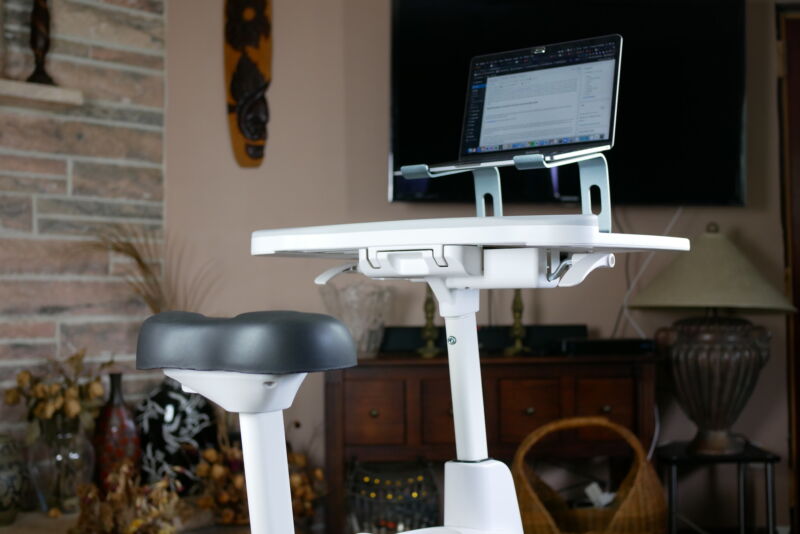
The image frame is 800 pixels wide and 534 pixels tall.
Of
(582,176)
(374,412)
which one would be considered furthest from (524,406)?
(582,176)

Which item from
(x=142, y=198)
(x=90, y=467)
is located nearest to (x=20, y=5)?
(x=142, y=198)

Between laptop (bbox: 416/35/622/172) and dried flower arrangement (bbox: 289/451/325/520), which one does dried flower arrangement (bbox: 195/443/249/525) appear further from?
laptop (bbox: 416/35/622/172)

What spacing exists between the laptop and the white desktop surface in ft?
0.77

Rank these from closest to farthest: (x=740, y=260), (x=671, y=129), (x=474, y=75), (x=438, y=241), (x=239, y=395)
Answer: (x=239, y=395) < (x=438, y=241) < (x=474, y=75) < (x=740, y=260) < (x=671, y=129)

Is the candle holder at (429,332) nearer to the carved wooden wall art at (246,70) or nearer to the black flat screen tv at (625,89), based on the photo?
the black flat screen tv at (625,89)

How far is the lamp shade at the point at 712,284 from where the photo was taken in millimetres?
3127

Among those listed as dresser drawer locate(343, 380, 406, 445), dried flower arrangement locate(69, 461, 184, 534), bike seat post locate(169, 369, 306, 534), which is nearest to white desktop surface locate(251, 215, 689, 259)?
bike seat post locate(169, 369, 306, 534)

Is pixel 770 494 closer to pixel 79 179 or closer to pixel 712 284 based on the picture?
pixel 712 284

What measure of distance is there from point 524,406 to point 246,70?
4.86ft

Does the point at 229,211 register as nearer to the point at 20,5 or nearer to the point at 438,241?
the point at 20,5

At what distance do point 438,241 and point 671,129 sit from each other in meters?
2.29

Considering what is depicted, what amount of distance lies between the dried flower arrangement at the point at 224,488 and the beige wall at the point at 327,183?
0.43 m

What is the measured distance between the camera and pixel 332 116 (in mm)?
3424

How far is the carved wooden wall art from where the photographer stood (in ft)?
11.0
